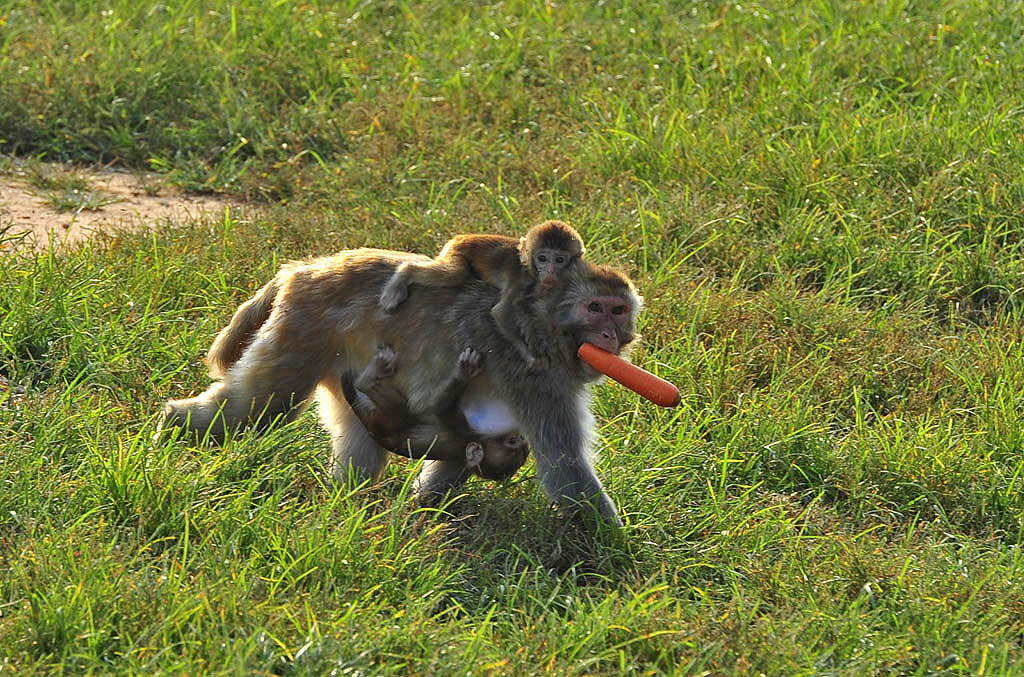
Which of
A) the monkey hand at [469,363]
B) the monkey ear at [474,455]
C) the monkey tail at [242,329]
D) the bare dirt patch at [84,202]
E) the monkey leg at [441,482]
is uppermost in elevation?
the monkey hand at [469,363]

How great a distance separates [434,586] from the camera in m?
4.07

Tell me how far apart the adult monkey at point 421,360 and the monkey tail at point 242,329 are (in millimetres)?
46

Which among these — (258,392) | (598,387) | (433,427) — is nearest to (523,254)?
(433,427)

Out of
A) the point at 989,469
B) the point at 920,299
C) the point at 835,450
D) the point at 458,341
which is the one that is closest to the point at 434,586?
the point at 458,341

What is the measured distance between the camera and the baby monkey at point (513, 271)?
14.8 feet

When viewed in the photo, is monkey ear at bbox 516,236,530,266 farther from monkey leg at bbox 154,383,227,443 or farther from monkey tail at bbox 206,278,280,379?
monkey leg at bbox 154,383,227,443

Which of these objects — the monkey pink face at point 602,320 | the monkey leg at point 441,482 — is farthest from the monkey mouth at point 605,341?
the monkey leg at point 441,482

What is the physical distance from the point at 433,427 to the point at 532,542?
46cm

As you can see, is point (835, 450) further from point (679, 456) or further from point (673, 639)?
point (673, 639)

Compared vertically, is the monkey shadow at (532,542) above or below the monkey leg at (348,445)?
below

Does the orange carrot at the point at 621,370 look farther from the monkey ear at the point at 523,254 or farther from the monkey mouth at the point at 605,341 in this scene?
the monkey ear at the point at 523,254

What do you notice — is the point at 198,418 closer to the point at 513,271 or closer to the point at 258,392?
the point at 258,392

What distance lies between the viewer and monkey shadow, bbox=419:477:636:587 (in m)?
4.39

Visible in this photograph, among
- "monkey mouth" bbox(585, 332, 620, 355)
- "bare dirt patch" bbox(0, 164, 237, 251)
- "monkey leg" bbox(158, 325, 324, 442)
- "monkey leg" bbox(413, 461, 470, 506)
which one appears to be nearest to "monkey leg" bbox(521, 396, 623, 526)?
"monkey mouth" bbox(585, 332, 620, 355)
